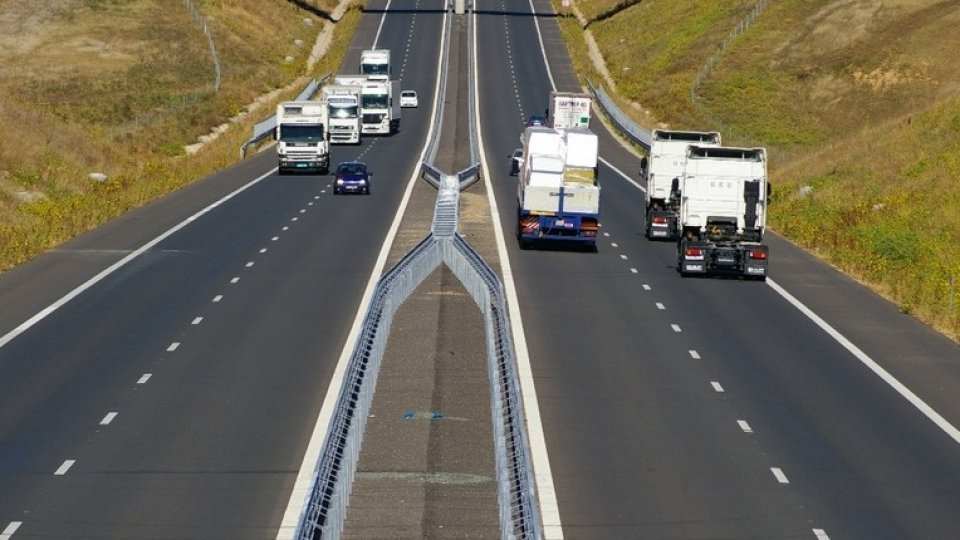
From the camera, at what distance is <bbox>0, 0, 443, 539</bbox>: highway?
23.5m

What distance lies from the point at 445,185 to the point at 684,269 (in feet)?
60.9

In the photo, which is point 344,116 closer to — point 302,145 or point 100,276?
point 302,145

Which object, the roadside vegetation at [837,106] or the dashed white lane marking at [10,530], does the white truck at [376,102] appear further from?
the dashed white lane marking at [10,530]

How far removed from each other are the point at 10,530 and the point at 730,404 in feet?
45.7

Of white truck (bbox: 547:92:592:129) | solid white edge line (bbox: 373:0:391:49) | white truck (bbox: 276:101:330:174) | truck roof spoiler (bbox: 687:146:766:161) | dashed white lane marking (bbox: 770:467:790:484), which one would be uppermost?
solid white edge line (bbox: 373:0:391:49)

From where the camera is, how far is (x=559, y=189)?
52.1m

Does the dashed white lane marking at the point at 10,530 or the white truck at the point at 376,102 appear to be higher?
the white truck at the point at 376,102

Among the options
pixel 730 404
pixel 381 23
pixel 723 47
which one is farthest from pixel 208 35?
pixel 730 404

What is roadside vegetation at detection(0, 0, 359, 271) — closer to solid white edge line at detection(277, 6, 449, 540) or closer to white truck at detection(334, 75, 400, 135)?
white truck at detection(334, 75, 400, 135)

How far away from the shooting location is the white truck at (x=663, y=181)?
55469 millimetres

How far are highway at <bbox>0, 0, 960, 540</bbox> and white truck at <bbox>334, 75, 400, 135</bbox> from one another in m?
42.6

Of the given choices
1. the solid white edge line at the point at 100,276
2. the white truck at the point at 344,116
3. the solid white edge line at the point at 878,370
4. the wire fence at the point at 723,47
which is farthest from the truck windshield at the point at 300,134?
the wire fence at the point at 723,47

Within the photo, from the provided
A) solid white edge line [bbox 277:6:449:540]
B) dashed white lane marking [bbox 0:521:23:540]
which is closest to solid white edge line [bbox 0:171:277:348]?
solid white edge line [bbox 277:6:449:540]

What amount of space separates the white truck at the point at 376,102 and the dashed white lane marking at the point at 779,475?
74394 mm
